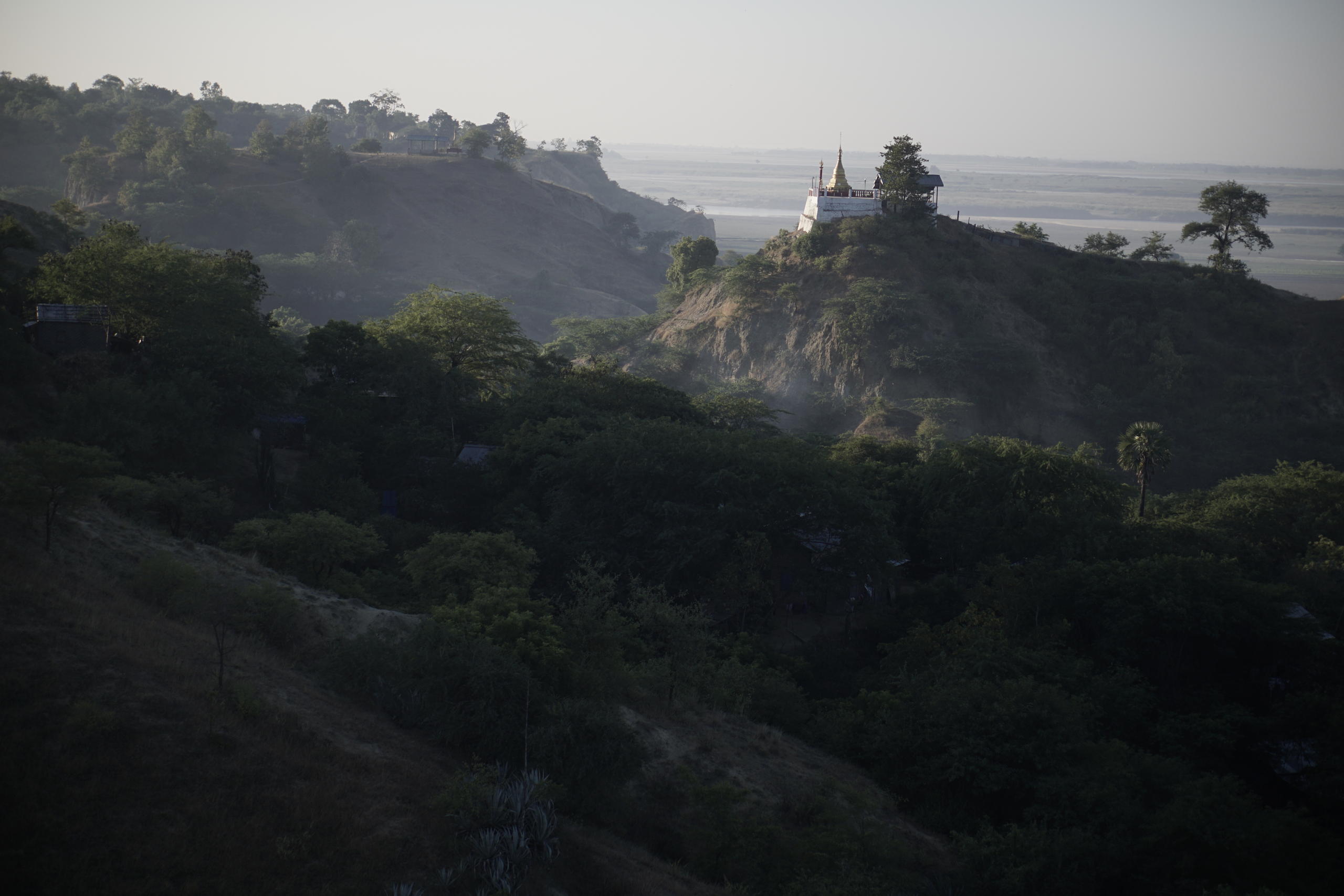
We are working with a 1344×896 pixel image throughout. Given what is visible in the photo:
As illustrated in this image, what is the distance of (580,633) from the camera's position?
61.4ft

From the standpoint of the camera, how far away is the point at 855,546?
88.6ft

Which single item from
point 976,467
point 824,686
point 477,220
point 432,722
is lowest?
point 824,686

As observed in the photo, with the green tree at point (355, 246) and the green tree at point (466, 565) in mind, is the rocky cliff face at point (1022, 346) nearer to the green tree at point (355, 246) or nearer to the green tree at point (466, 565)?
the green tree at point (466, 565)

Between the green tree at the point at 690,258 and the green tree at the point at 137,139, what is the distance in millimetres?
56334

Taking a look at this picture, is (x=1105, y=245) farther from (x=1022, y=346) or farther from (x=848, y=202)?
(x=848, y=202)

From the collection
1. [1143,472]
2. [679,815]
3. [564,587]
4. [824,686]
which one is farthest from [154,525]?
[1143,472]

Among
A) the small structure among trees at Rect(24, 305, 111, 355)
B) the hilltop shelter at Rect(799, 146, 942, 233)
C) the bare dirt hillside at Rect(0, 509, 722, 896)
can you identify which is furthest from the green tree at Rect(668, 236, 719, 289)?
the bare dirt hillside at Rect(0, 509, 722, 896)

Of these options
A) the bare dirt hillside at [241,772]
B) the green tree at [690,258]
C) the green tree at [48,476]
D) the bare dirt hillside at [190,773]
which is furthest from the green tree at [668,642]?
the green tree at [690,258]

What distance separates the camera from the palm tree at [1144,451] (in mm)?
33625

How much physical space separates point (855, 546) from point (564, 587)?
799 centimetres

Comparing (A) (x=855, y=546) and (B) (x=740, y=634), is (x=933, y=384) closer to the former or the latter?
(A) (x=855, y=546)

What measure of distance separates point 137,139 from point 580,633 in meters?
93.7

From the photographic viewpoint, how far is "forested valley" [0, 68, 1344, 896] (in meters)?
13.5

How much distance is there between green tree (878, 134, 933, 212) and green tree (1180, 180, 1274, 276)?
15.7 meters
